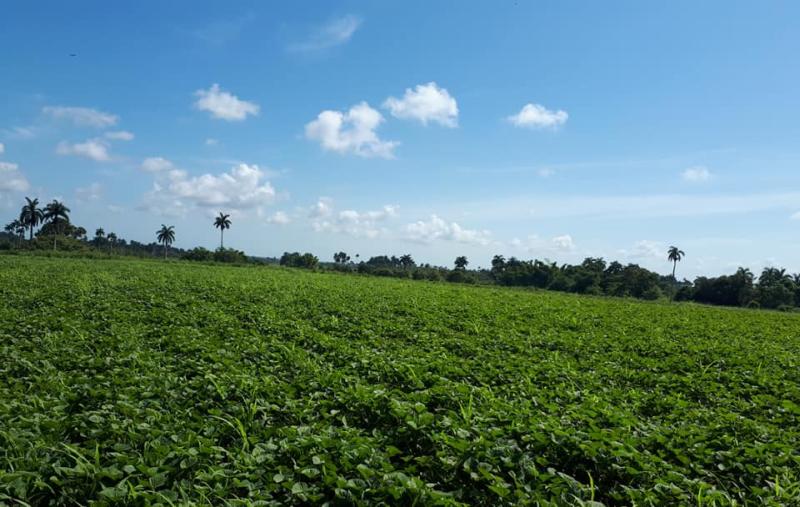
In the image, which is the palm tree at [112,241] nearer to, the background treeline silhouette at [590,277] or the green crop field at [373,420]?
the background treeline silhouette at [590,277]

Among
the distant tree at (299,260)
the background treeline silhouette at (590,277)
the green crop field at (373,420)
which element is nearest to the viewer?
the green crop field at (373,420)

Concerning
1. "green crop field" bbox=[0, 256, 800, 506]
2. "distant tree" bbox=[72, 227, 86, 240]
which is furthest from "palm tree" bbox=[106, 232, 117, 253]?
"green crop field" bbox=[0, 256, 800, 506]

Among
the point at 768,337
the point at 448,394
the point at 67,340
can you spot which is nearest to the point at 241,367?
the point at 448,394

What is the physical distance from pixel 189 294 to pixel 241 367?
495 inches

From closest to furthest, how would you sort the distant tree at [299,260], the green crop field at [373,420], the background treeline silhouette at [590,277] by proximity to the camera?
1. the green crop field at [373,420]
2. the background treeline silhouette at [590,277]
3. the distant tree at [299,260]

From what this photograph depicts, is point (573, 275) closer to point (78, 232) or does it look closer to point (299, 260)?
point (299, 260)

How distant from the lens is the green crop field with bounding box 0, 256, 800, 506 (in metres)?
3.54

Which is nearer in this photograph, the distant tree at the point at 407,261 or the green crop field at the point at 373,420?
the green crop field at the point at 373,420

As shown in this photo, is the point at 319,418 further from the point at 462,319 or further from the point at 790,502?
the point at 462,319

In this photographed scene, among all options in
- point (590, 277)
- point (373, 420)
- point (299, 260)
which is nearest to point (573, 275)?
point (590, 277)

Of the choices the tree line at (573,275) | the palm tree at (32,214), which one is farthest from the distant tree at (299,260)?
the palm tree at (32,214)

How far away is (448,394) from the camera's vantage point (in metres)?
5.98

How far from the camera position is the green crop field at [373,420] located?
11.6ft

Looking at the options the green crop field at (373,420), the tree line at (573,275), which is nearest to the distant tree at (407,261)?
the tree line at (573,275)
